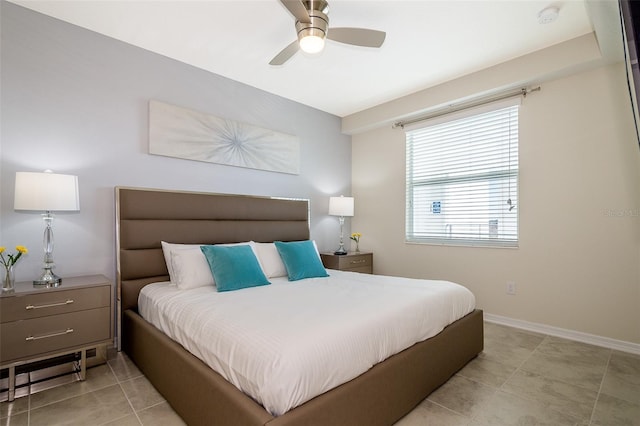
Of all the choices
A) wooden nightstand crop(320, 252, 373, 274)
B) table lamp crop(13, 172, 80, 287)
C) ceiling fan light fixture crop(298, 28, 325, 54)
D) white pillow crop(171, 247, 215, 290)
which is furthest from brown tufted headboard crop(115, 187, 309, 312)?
ceiling fan light fixture crop(298, 28, 325, 54)

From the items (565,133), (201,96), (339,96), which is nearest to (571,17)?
(565,133)

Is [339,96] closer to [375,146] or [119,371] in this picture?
[375,146]

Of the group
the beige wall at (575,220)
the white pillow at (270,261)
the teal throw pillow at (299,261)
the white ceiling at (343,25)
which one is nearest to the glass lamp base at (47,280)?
the white pillow at (270,261)

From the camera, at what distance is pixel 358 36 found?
7.09ft

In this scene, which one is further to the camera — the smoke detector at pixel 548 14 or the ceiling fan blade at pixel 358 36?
the smoke detector at pixel 548 14

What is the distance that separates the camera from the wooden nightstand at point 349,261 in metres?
3.92

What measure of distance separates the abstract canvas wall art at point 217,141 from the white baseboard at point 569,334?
2.86m

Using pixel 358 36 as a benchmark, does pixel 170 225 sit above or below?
below

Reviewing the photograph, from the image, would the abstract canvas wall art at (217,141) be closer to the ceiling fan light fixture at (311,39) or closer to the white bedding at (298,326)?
the white bedding at (298,326)

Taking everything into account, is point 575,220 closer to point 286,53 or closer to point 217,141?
point 286,53

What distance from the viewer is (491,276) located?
11.1 feet

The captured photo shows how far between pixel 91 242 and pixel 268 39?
2236 millimetres

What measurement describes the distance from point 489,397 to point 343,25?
282 cm

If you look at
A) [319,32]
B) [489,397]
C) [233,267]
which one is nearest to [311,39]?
[319,32]
